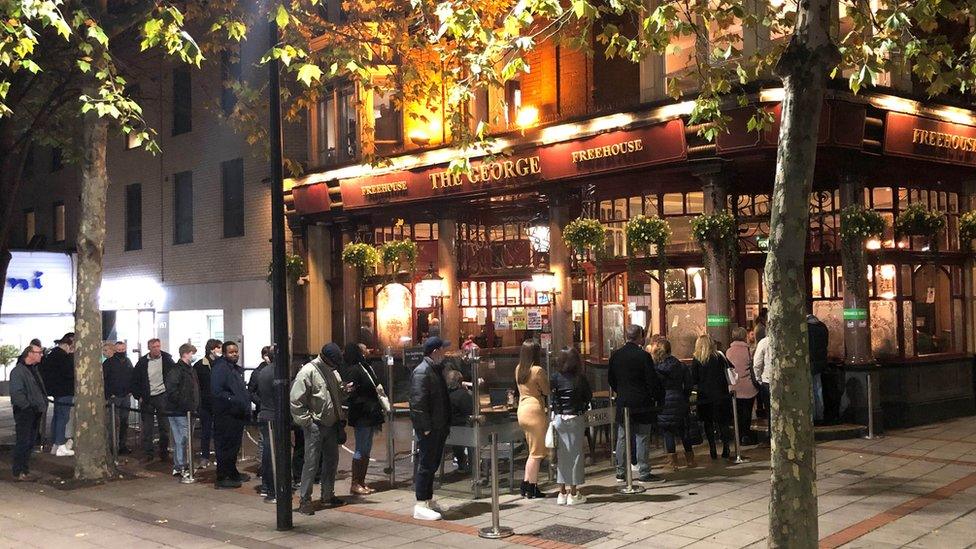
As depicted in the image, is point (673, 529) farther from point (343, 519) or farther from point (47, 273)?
point (47, 273)

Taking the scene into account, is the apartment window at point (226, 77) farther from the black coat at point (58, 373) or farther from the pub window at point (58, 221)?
the black coat at point (58, 373)

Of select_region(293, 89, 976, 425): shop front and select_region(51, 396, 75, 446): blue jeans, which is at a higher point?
select_region(293, 89, 976, 425): shop front

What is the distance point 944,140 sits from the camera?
15.5 m

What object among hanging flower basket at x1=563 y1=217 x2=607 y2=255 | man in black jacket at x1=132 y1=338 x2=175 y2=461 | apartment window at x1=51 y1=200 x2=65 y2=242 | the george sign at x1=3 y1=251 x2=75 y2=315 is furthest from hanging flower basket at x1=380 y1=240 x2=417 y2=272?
apartment window at x1=51 y1=200 x2=65 y2=242

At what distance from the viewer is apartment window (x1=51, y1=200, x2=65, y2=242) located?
1261 inches

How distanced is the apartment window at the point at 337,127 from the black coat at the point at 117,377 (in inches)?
332

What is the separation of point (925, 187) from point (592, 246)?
6.07m

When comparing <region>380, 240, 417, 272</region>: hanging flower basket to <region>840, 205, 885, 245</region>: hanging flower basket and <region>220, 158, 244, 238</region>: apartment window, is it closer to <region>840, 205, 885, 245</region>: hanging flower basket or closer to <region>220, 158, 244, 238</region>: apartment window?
<region>220, 158, 244, 238</region>: apartment window

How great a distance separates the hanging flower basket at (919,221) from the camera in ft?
50.3

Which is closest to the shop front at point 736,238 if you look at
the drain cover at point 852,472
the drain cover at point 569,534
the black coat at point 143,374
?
the drain cover at point 852,472

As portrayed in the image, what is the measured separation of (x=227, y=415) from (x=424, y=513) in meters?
3.67

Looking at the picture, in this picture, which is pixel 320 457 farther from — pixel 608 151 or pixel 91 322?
pixel 608 151

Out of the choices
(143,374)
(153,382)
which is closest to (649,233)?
(153,382)

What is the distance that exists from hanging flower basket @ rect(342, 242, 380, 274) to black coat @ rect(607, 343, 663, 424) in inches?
414
